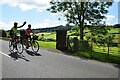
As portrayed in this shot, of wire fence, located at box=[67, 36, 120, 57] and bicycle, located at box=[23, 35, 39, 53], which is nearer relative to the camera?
wire fence, located at box=[67, 36, 120, 57]

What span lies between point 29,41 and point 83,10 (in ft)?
34.5

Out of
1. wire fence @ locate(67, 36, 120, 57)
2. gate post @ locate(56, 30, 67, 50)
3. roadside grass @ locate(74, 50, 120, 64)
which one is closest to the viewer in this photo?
roadside grass @ locate(74, 50, 120, 64)

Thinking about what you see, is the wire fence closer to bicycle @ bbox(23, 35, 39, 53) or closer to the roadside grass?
the roadside grass

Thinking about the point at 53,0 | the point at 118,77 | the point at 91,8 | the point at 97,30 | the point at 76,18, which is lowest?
the point at 118,77

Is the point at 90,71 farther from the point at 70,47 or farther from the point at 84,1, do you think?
the point at 84,1

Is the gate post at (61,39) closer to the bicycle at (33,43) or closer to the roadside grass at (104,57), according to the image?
the bicycle at (33,43)

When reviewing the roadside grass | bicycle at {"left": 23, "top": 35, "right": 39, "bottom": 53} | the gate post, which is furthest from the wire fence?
bicycle at {"left": 23, "top": 35, "right": 39, "bottom": 53}

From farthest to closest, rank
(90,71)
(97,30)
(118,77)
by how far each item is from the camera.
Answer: (97,30)
(90,71)
(118,77)

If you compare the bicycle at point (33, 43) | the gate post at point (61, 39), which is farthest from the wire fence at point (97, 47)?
the bicycle at point (33, 43)

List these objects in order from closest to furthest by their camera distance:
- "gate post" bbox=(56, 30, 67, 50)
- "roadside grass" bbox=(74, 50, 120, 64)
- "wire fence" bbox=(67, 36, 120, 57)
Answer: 1. "roadside grass" bbox=(74, 50, 120, 64)
2. "wire fence" bbox=(67, 36, 120, 57)
3. "gate post" bbox=(56, 30, 67, 50)

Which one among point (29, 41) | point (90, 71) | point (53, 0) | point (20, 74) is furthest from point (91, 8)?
point (20, 74)

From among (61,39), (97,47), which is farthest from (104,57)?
(61,39)

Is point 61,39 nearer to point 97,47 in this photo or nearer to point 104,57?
point 97,47

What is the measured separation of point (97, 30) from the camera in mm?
21344
